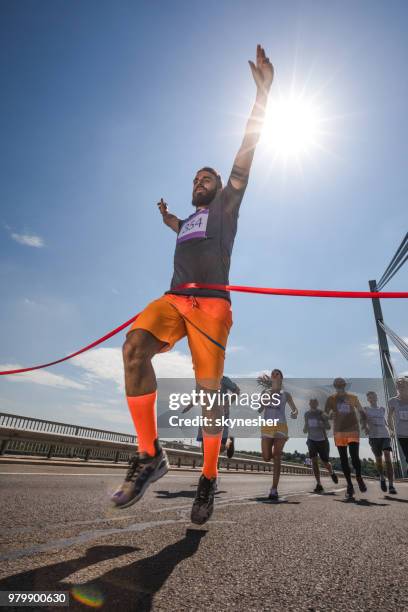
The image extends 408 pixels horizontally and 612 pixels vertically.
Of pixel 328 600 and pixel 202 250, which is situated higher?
pixel 202 250

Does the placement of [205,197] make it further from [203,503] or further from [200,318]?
[203,503]

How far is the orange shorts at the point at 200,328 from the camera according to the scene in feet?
8.66

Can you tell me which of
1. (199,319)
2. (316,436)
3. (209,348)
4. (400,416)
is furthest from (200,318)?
(316,436)

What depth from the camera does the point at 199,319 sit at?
2.65m

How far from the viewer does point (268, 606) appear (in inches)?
48.0

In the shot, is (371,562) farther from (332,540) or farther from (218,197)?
(218,197)

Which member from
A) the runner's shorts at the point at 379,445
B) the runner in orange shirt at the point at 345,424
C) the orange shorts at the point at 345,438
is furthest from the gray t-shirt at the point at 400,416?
the runner's shorts at the point at 379,445

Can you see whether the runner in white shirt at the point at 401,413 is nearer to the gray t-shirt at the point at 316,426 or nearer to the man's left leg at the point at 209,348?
the gray t-shirt at the point at 316,426

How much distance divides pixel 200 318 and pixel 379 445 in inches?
317

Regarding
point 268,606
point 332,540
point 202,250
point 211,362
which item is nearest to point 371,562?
point 332,540

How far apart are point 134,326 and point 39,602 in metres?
1.57

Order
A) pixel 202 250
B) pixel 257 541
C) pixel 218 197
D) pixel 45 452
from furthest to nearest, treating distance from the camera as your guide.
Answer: pixel 45 452
pixel 218 197
pixel 202 250
pixel 257 541

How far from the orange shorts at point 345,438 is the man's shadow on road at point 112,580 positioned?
238 inches

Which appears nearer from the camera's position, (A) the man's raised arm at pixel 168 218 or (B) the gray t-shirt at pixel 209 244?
(B) the gray t-shirt at pixel 209 244
